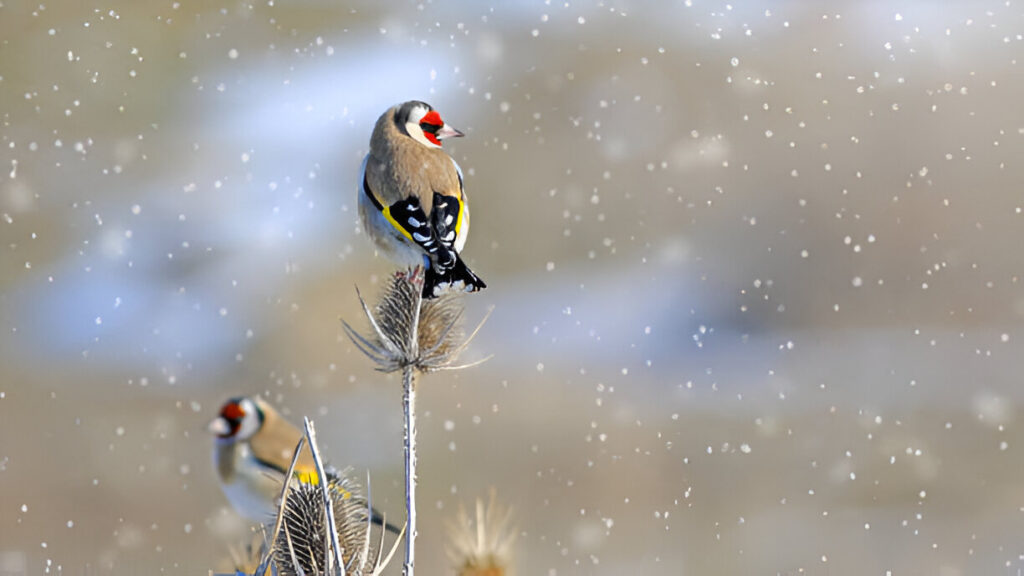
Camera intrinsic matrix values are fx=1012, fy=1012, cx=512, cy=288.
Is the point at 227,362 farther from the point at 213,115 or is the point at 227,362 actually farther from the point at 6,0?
the point at 6,0

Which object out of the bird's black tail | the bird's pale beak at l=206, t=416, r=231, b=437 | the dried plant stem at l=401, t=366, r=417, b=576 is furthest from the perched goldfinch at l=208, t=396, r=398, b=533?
the dried plant stem at l=401, t=366, r=417, b=576

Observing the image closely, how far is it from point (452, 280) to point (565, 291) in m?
6.04

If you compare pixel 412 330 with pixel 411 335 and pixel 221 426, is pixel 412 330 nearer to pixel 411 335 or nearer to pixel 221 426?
pixel 411 335

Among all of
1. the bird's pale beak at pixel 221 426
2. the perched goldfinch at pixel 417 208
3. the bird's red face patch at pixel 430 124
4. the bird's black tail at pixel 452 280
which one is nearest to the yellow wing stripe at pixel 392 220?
the perched goldfinch at pixel 417 208

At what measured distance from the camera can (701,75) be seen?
785 centimetres

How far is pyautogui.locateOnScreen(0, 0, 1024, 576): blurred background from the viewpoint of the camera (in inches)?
216

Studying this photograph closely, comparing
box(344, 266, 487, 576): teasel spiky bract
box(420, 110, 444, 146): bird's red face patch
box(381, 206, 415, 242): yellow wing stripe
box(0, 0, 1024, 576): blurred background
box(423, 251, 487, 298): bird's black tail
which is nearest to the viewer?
box(344, 266, 487, 576): teasel spiky bract

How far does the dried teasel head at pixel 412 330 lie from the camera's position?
3.65 ft

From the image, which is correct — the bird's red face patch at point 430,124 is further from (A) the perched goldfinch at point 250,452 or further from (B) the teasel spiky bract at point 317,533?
(A) the perched goldfinch at point 250,452

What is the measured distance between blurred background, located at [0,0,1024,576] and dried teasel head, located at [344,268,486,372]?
3464mm

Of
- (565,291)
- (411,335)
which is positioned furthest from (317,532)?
(565,291)

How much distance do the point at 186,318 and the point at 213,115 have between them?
59.0 inches

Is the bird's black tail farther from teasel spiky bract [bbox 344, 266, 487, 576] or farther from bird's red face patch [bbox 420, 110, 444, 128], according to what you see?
bird's red face patch [bbox 420, 110, 444, 128]

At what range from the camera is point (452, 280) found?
134cm
